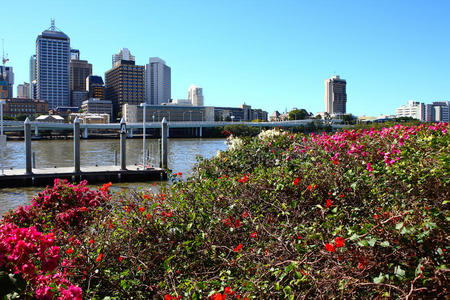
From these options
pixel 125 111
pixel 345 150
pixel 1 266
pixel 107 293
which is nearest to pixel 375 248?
pixel 107 293

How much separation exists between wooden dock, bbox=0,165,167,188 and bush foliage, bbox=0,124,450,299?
17.5 meters

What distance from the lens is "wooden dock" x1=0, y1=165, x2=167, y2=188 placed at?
20641mm

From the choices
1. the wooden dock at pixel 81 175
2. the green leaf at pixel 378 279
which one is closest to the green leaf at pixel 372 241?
the green leaf at pixel 378 279

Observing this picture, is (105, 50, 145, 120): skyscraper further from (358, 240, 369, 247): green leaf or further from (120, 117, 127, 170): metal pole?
(358, 240, 369, 247): green leaf

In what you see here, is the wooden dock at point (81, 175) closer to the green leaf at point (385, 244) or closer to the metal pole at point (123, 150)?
the metal pole at point (123, 150)

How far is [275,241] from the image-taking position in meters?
3.35

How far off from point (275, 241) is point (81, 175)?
20.5 meters

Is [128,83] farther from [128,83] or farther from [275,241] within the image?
[275,241]

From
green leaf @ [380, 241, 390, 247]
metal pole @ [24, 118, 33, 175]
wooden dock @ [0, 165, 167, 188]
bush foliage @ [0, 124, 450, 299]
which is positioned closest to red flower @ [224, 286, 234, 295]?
bush foliage @ [0, 124, 450, 299]

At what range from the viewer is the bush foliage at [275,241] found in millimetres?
2574

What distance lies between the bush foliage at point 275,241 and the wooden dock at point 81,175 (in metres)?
17.5

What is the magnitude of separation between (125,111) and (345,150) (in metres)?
145

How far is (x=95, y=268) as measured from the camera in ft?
11.1

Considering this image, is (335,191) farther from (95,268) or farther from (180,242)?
(95,268)
